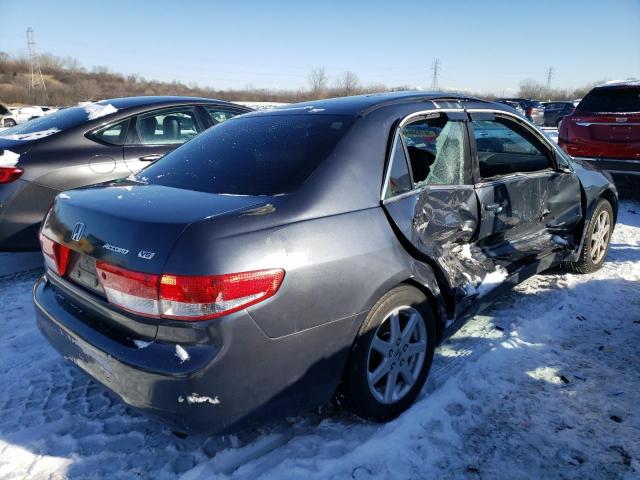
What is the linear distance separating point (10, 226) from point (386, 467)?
359cm

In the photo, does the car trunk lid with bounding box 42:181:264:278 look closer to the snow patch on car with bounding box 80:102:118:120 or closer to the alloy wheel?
the alloy wheel

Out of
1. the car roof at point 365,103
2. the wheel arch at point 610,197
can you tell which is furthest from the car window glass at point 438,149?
the wheel arch at point 610,197

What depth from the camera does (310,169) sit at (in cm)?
221

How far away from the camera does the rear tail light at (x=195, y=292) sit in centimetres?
173

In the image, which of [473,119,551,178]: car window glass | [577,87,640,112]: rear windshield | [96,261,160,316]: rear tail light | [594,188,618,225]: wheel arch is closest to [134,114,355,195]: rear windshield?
[96,261,160,316]: rear tail light

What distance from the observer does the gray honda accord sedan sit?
1775mm

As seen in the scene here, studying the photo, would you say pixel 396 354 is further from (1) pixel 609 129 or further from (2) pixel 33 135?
(1) pixel 609 129

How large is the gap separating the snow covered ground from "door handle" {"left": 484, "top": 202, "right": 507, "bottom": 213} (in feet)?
2.83

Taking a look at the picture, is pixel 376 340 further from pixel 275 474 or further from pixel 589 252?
pixel 589 252

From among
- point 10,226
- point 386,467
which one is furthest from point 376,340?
point 10,226

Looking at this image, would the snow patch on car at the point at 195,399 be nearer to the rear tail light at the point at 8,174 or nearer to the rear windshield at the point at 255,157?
the rear windshield at the point at 255,157

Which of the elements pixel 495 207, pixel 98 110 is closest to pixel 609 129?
pixel 495 207

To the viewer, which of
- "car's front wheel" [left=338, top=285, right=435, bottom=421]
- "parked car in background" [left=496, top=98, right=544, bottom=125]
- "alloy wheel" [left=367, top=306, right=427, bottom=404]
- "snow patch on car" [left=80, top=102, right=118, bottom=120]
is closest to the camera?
"car's front wheel" [left=338, top=285, right=435, bottom=421]

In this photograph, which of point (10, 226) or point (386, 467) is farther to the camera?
point (10, 226)
